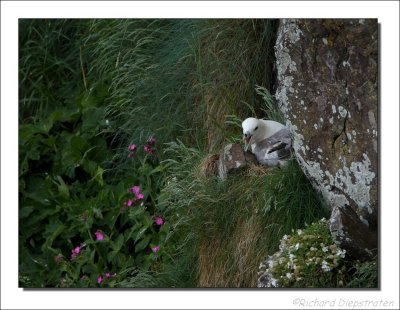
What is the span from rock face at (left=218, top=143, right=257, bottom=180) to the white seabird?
0.03 m

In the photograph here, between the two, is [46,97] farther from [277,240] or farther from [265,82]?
[277,240]

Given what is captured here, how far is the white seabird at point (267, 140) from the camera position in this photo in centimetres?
455

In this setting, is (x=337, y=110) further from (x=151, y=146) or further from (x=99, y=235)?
(x=99, y=235)

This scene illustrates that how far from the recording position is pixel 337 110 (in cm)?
418

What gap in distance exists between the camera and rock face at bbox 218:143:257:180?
462 cm

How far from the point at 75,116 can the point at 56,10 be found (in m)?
0.81

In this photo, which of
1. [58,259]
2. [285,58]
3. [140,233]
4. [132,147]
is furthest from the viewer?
[132,147]

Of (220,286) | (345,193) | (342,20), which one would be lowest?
(220,286)

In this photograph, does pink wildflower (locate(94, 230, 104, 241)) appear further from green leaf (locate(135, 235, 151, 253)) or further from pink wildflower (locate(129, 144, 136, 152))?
pink wildflower (locate(129, 144, 136, 152))

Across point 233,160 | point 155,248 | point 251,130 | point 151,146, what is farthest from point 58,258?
point 251,130

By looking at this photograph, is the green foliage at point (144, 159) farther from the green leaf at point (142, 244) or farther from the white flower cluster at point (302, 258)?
the white flower cluster at point (302, 258)

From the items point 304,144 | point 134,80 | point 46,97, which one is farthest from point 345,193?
point 46,97

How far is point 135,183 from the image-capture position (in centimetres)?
499

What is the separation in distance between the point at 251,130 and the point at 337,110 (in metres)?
0.49
